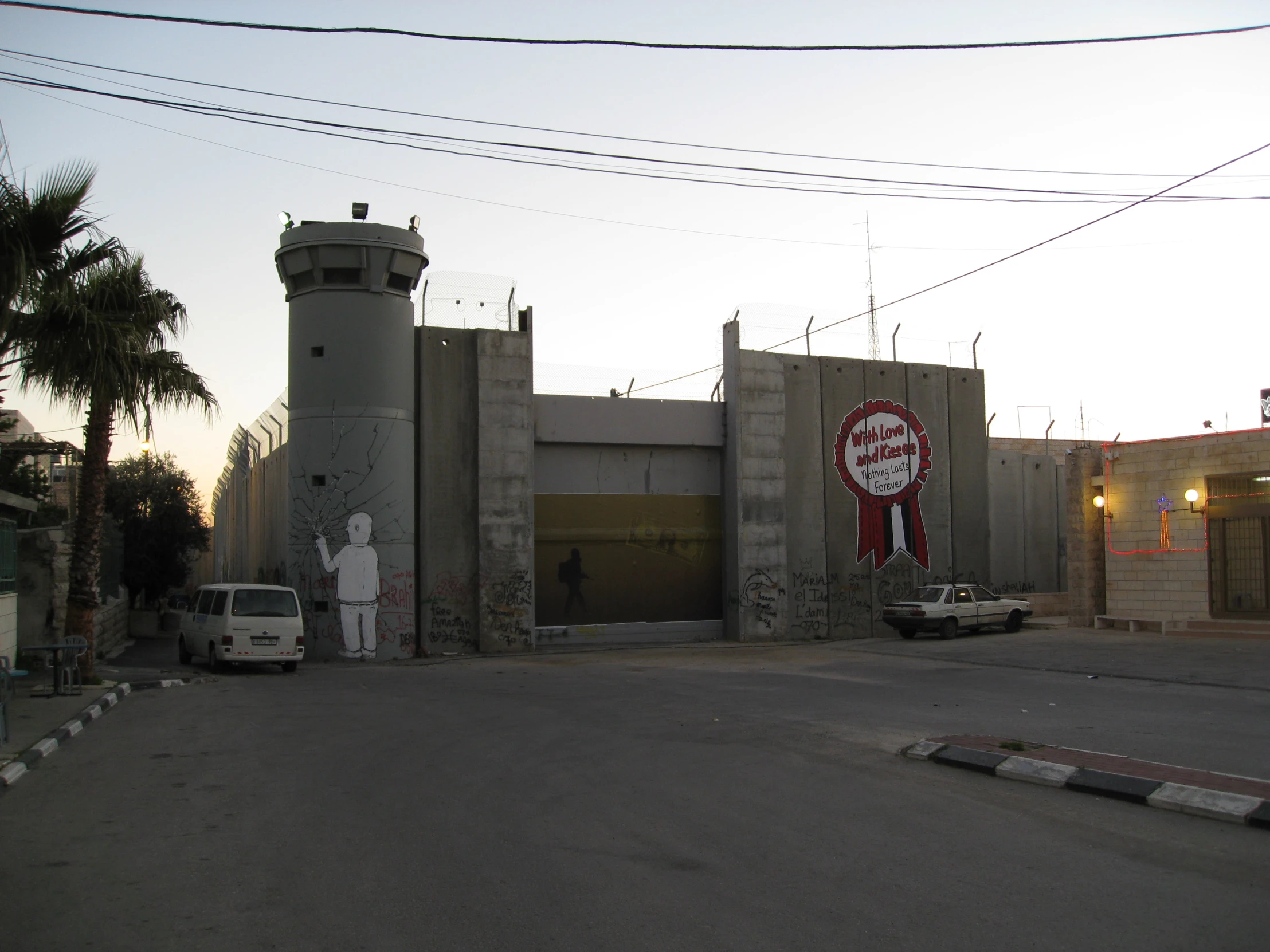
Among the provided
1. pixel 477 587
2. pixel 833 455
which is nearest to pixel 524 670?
pixel 477 587

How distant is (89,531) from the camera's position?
18.2m

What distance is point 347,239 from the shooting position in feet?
82.4

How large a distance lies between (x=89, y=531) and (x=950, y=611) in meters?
21.2

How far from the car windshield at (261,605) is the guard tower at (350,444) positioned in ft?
12.0

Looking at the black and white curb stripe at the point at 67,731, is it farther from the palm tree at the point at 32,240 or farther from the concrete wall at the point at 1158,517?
the concrete wall at the point at 1158,517

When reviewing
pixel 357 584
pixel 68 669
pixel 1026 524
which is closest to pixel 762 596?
pixel 357 584

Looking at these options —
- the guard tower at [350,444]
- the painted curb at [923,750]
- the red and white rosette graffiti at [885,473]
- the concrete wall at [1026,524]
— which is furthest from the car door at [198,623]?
the concrete wall at [1026,524]

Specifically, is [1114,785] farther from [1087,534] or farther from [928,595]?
[1087,534]

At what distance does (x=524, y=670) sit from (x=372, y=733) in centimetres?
946

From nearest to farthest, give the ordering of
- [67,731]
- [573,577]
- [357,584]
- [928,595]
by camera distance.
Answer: [67,731] < [357,584] < [573,577] < [928,595]

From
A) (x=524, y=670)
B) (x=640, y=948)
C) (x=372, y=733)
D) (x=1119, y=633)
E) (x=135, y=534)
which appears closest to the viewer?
(x=640, y=948)

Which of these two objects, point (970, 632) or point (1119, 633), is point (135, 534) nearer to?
point (970, 632)

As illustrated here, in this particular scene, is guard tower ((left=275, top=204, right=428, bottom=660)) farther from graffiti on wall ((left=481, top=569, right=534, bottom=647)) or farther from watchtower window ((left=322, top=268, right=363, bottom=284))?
graffiti on wall ((left=481, top=569, right=534, bottom=647))

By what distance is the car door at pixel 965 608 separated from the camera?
28.9 m
